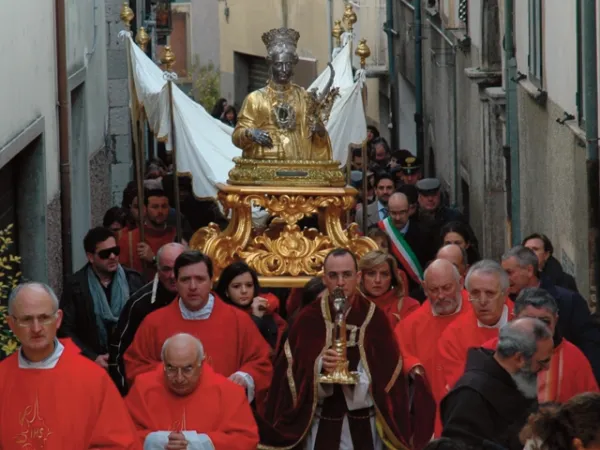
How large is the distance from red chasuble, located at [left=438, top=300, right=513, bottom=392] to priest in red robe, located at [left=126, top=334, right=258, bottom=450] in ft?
4.18

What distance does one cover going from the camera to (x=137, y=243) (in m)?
15.9

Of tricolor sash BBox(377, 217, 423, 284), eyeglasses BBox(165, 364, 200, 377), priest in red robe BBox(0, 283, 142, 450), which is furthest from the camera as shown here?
tricolor sash BBox(377, 217, 423, 284)

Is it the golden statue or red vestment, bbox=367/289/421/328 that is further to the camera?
the golden statue

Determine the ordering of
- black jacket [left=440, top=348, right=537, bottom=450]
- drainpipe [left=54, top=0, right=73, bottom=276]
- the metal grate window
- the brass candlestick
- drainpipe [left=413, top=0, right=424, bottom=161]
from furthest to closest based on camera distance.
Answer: drainpipe [left=413, top=0, right=424, bottom=161] → the metal grate window → drainpipe [left=54, top=0, right=73, bottom=276] → the brass candlestick → black jacket [left=440, top=348, right=537, bottom=450]

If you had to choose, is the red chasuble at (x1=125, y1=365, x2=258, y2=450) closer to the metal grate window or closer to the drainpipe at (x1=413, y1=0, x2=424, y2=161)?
the metal grate window

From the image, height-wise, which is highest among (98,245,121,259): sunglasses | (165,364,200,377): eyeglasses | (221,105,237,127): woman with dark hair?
(221,105,237,127): woman with dark hair

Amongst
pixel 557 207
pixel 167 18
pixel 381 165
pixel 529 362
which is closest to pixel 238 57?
pixel 167 18

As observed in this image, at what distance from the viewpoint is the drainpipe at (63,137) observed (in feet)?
58.1

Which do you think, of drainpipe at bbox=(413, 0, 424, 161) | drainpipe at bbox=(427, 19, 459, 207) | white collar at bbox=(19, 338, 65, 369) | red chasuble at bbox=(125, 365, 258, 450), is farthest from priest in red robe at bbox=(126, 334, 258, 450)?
drainpipe at bbox=(413, 0, 424, 161)

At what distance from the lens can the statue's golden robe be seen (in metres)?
15.3

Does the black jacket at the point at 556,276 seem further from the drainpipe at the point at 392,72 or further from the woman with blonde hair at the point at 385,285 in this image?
the drainpipe at the point at 392,72

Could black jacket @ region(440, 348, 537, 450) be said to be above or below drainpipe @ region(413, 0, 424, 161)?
below

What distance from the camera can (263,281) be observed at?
14.8 meters

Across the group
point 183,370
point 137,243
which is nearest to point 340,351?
point 183,370
